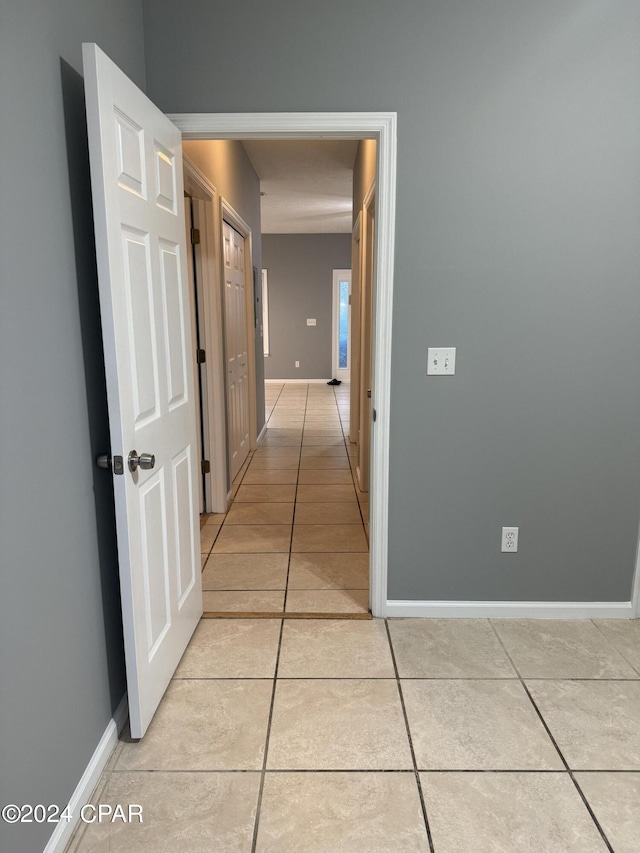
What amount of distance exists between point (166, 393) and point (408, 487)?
3.59 feet

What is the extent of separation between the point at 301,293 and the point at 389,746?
9433mm

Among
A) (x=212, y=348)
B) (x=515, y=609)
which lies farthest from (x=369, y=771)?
(x=212, y=348)

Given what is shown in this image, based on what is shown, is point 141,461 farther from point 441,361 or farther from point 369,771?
point 441,361

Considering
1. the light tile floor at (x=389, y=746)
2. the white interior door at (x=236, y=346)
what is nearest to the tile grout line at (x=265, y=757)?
the light tile floor at (x=389, y=746)

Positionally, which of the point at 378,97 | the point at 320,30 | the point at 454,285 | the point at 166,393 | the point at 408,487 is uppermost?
the point at 320,30

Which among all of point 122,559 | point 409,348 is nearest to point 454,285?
point 409,348

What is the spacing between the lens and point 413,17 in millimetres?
2146

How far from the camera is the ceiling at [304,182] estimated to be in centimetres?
498

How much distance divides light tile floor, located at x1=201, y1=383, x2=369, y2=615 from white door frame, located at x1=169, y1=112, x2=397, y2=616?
2.31 feet

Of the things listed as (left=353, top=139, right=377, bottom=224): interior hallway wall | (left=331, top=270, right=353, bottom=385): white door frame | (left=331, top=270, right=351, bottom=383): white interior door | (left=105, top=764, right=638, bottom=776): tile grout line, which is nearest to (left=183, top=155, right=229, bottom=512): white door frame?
(left=353, top=139, right=377, bottom=224): interior hallway wall

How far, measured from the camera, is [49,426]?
145 cm

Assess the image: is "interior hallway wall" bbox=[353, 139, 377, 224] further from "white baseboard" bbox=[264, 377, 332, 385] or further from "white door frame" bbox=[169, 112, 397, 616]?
"white baseboard" bbox=[264, 377, 332, 385]

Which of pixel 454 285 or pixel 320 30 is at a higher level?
pixel 320 30

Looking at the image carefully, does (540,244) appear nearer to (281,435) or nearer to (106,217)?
(106,217)
